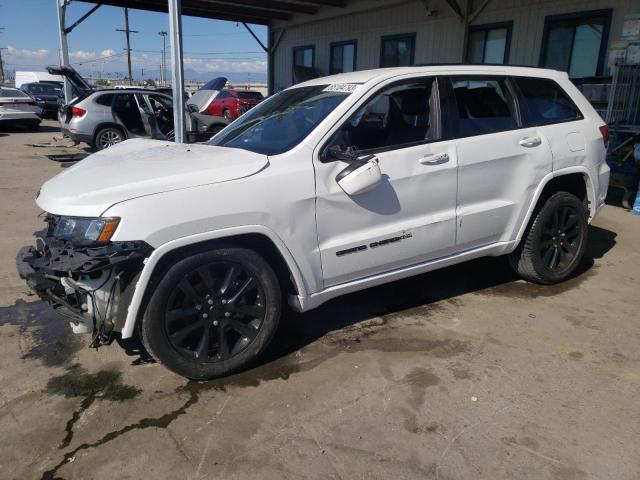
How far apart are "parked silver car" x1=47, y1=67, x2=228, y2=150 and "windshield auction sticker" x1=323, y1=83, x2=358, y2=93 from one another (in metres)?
8.41

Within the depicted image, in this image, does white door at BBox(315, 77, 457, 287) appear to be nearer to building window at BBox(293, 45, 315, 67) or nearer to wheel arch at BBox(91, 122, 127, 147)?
wheel arch at BBox(91, 122, 127, 147)

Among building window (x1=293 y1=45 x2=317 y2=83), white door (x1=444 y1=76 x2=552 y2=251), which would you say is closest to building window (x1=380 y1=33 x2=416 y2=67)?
→ building window (x1=293 y1=45 x2=317 y2=83)

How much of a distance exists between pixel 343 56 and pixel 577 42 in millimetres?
7754

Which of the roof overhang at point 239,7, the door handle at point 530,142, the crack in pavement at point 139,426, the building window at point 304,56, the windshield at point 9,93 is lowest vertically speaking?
the crack in pavement at point 139,426

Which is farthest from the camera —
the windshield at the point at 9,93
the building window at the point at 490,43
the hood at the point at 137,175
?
the windshield at the point at 9,93

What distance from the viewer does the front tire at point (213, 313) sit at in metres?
2.87

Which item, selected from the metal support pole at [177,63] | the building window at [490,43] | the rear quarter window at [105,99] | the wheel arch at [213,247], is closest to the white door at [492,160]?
the wheel arch at [213,247]

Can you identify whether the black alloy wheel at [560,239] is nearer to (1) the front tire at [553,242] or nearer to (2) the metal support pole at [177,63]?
(1) the front tire at [553,242]

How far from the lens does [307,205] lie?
123 inches

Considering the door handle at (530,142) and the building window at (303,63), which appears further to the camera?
the building window at (303,63)

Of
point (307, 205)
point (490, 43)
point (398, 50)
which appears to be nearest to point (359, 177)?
point (307, 205)

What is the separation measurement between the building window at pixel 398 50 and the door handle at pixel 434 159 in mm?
10486

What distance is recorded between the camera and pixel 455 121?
381cm

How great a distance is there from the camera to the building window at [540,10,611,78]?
952 centimetres
